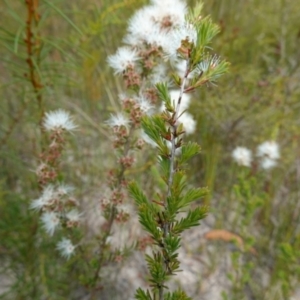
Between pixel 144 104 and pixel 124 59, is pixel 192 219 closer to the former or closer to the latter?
pixel 144 104

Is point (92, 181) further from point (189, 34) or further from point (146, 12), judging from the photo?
point (189, 34)

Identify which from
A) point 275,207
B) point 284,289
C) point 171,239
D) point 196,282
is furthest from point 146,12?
point 275,207

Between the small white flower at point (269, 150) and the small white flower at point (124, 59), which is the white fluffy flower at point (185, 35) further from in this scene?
the small white flower at point (269, 150)

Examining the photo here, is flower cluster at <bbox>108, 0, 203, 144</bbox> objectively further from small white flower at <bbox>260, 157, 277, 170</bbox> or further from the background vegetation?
small white flower at <bbox>260, 157, 277, 170</bbox>

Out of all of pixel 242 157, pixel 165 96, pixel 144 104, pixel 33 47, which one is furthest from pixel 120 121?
pixel 242 157

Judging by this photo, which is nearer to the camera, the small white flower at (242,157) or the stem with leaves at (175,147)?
the stem with leaves at (175,147)

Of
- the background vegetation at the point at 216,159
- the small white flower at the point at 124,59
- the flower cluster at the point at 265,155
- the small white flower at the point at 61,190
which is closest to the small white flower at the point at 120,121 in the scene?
the small white flower at the point at 124,59

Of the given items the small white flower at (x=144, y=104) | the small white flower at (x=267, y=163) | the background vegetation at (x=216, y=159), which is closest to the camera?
the small white flower at (x=144, y=104)

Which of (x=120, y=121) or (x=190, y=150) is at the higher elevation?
(x=120, y=121)

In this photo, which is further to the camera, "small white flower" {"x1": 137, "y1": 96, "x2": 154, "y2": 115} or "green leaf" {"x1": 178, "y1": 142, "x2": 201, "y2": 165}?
"small white flower" {"x1": 137, "y1": 96, "x2": 154, "y2": 115}

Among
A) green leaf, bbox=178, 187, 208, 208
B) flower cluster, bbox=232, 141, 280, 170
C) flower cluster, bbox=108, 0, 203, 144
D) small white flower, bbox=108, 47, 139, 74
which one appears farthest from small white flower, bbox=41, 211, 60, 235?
flower cluster, bbox=232, 141, 280, 170

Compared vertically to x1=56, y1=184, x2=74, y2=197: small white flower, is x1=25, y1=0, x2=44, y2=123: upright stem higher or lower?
higher
